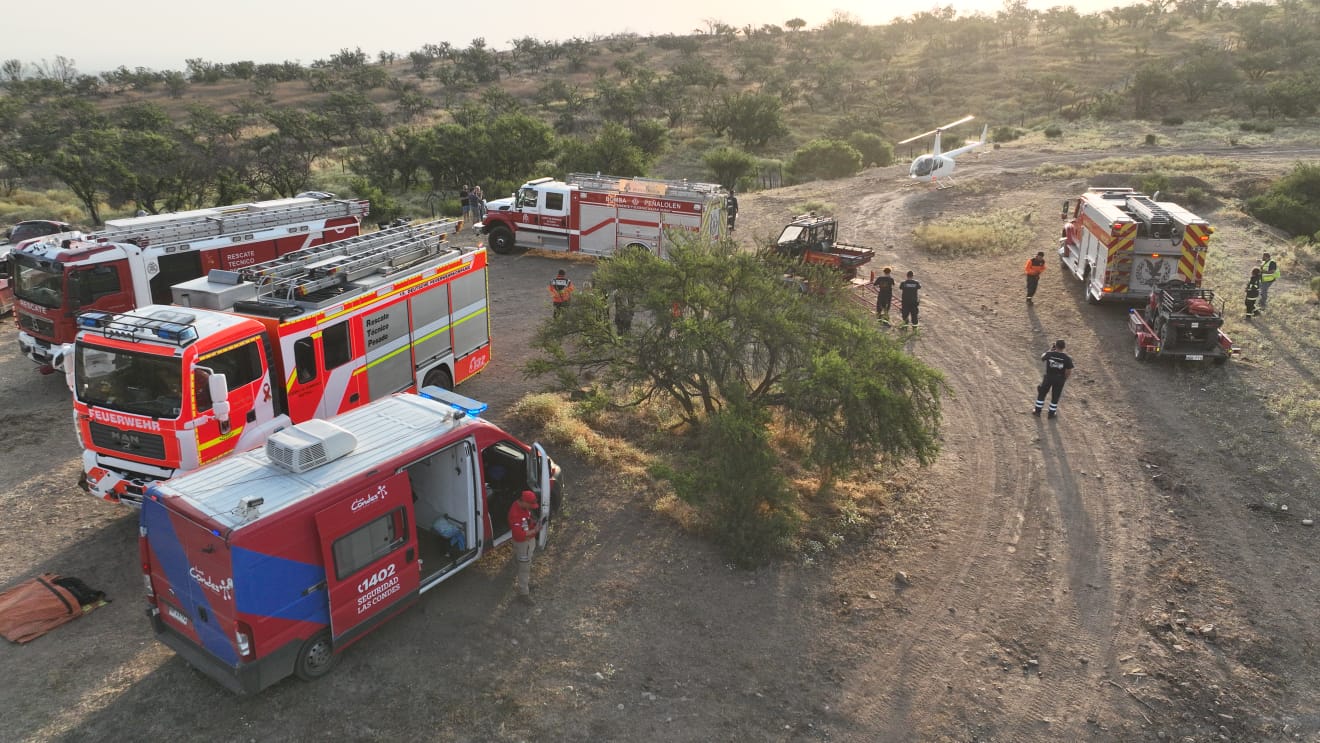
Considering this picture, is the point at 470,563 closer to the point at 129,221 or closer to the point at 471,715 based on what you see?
the point at 471,715

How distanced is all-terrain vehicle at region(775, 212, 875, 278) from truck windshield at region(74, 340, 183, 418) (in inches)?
636

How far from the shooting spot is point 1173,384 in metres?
15.8

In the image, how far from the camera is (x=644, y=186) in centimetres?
2458

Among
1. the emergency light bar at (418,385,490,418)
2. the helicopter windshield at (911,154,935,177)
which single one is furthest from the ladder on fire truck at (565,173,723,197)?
the helicopter windshield at (911,154,935,177)

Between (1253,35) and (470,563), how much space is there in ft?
269

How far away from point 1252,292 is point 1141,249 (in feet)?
8.41

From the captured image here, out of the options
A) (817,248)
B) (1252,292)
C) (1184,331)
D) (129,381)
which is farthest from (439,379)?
(1252,292)

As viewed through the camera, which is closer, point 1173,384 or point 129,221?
point 1173,384

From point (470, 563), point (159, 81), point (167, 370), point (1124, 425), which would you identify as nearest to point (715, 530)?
point (470, 563)

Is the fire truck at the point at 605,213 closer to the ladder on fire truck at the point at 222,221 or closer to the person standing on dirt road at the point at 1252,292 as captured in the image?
the ladder on fire truck at the point at 222,221

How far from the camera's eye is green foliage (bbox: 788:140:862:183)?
144 feet

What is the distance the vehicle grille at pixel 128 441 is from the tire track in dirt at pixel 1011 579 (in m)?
8.38

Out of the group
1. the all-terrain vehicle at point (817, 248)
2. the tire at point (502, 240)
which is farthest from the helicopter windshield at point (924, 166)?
the tire at point (502, 240)

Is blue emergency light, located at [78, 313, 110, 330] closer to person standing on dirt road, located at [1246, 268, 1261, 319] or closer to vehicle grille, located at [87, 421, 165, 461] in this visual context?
vehicle grille, located at [87, 421, 165, 461]
